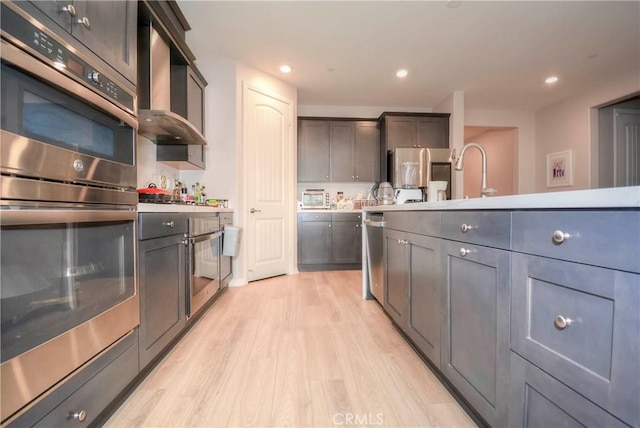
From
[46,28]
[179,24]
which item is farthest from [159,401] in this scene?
[179,24]

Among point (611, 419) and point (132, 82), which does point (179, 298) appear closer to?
point (132, 82)

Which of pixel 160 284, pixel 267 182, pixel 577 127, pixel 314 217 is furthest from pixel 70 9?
pixel 577 127

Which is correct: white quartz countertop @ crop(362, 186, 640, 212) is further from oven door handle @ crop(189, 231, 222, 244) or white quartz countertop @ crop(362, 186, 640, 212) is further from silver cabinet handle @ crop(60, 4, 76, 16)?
oven door handle @ crop(189, 231, 222, 244)

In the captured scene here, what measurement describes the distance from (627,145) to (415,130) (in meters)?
2.99

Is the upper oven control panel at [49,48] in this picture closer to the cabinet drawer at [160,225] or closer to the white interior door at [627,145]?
the cabinet drawer at [160,225]

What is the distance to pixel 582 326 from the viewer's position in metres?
0.61

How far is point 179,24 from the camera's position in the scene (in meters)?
2.28

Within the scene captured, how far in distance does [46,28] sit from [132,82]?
17.8 inches

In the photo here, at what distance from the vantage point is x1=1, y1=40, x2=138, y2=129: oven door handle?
0.67 metres

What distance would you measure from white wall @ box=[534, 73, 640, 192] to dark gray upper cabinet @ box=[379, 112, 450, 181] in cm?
196

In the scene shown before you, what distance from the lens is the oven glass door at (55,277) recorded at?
2.25 ft

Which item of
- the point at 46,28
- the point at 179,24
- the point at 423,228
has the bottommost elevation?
the point at 423,228

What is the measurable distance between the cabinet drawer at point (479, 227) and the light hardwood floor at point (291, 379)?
0.75 m

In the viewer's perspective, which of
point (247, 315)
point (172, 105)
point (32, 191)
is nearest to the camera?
point (32, 191)
